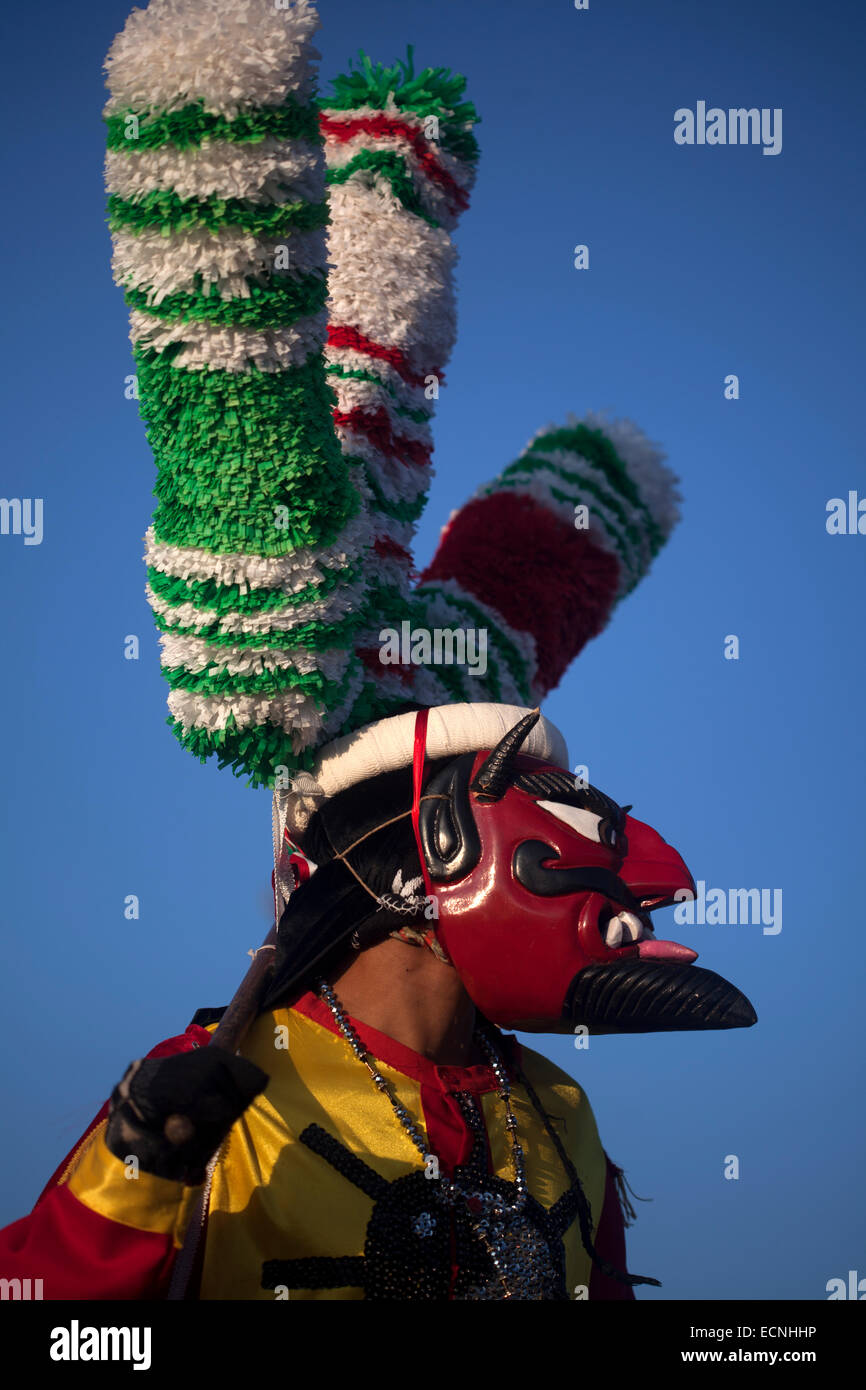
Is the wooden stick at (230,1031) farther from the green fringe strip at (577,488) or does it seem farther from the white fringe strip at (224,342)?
the green fringe strip at (577,488)

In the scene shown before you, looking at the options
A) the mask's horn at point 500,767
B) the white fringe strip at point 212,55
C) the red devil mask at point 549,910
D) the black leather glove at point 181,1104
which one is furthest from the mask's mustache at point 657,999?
the white fringe strip at point 212,55

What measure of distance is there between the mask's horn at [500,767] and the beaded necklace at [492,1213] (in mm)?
555

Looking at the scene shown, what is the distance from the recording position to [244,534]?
7.91 feet

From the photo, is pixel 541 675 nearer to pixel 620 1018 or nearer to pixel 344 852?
pixel 344 852

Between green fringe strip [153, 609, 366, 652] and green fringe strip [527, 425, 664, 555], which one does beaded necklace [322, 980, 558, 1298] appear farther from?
green fringe strip [527, 425, 664, 555]

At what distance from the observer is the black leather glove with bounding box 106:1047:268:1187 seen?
188 cm

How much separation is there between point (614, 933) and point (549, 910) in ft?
0.44

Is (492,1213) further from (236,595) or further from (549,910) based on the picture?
(236,595)

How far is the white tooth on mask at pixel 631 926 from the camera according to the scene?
246 cm

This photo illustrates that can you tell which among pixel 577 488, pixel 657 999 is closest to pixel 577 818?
pixel 657 999

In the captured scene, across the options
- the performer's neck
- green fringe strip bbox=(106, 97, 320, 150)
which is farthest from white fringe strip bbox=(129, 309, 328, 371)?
Answer: the performer's neck

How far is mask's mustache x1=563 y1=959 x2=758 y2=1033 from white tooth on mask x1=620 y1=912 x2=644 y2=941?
6 cm
